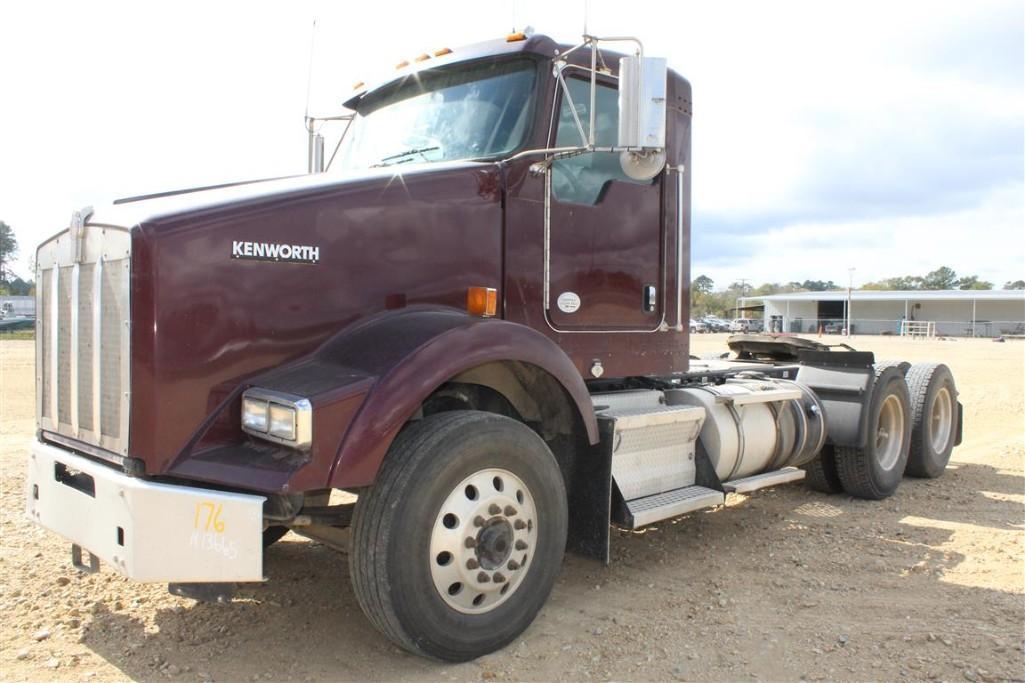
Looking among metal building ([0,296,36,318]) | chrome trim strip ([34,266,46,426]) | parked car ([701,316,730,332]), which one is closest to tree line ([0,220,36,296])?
metal building ([0,296,36,318])

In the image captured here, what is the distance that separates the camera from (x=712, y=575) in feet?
15.6

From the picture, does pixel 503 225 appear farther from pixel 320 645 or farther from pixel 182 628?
pixel 182 628

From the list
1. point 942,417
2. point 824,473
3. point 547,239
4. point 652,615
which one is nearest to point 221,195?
point 547,239

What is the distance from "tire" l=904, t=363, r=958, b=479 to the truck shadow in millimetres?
1634

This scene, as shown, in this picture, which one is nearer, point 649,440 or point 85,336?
point 85,336

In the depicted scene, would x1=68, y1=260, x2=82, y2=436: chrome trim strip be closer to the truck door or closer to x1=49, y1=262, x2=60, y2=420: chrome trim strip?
x1=49, y1=262, x2=60, y2=420: chrome trim strip

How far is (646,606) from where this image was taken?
4238 millimetres

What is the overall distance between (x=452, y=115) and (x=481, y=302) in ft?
3.95

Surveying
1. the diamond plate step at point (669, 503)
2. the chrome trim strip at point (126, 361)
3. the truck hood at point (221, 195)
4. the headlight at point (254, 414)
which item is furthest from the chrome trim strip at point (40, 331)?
the diamond plate step at point (669, 503)

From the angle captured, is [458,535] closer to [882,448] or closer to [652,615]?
[652,615]

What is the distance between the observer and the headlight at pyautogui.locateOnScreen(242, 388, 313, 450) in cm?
301

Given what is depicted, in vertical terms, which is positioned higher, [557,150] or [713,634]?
[557,150]

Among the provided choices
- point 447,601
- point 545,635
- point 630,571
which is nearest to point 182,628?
point 447,601

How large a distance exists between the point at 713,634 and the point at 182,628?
2.54 metres
